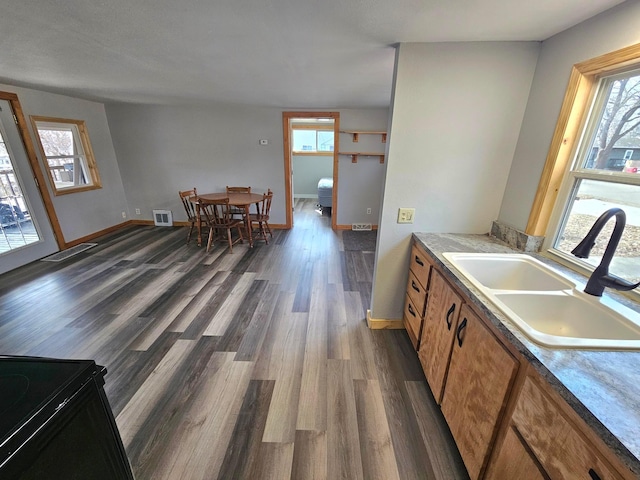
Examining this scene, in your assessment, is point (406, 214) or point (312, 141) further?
point (312, 141)

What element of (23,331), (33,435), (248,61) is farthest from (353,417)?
(23,331)

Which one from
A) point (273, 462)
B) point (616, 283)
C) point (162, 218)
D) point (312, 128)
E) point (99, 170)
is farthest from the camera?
point (312, 128)

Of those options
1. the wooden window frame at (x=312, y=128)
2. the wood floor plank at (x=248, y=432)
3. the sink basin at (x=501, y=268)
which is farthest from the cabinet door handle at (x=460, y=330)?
the wooden window frame at (x=312, y=128)

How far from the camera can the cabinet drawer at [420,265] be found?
71.4 inches

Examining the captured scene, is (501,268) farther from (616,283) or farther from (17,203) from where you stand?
(17,203)

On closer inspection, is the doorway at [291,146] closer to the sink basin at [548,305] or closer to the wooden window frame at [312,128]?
the wooden window frame at [312,128]

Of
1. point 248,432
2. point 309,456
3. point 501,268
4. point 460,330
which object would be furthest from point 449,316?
point 248,432

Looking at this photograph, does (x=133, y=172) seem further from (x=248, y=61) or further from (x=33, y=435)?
(x=33, y=435)

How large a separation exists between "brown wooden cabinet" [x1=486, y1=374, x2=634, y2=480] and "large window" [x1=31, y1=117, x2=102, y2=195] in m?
5.58

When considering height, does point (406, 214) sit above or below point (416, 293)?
above

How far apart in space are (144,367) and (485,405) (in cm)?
216

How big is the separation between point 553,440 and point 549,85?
5.97 feet

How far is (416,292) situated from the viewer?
78.7 inches

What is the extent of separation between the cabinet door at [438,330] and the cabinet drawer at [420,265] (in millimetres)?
92
